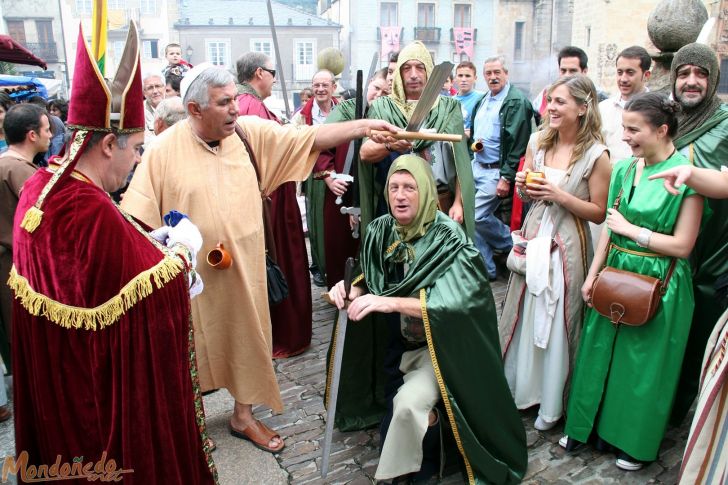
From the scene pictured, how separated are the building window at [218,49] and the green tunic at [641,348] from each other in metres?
38.3

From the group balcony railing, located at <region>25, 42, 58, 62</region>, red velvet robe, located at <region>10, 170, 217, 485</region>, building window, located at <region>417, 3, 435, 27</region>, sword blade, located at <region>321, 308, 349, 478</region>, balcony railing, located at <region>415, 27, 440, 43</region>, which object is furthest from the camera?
balcony railing, located at <region>25, 42, 58, 62</region>

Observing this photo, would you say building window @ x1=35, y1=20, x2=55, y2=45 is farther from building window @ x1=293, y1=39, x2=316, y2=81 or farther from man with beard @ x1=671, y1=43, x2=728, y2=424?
man with beard @ x1=671, y1=43, x2=728, y2=424

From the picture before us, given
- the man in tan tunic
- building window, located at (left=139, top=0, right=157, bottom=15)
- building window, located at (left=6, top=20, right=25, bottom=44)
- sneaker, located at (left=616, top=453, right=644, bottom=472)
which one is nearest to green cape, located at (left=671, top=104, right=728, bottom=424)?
sneaker, located at (left=616, top=453, right=644, bottom=472)

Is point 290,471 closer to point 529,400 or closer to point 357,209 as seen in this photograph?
point 529,400

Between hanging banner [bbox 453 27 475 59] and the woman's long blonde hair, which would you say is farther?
hanging banner [bbox 453 27 475 59]

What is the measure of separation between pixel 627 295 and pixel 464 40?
36.0 metres

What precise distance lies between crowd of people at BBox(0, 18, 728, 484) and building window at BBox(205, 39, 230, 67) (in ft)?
120

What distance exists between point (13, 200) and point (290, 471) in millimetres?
2655

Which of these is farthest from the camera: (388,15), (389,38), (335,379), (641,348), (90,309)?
(388,15)

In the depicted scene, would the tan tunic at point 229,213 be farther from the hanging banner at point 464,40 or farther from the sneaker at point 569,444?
the hanging banner at point 464,40

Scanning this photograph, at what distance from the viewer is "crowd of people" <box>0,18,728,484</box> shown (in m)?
2.10

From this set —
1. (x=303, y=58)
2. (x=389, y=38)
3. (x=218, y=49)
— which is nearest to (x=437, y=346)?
(x=389, y=38)

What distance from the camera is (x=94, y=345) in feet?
6.79

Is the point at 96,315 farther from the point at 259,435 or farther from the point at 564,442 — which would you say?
the point at 564,442
